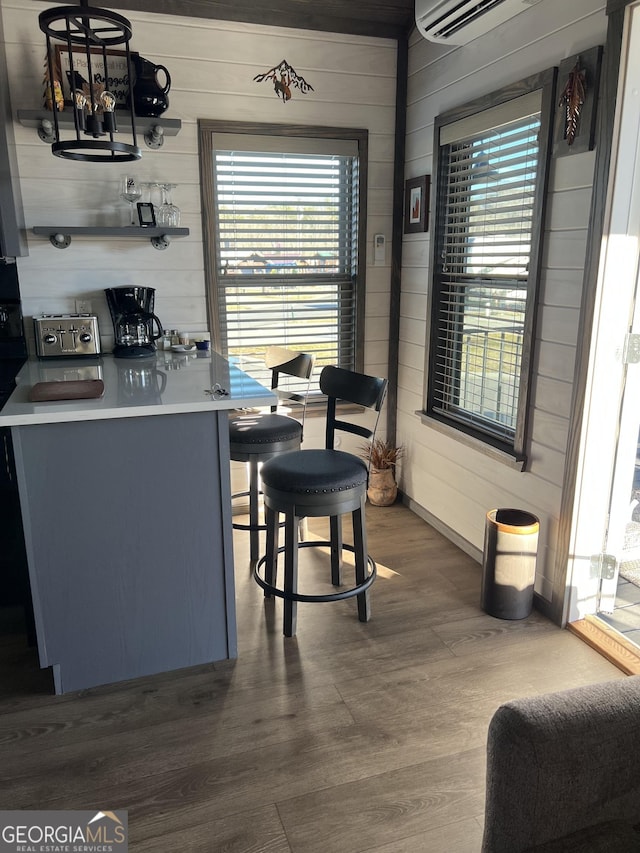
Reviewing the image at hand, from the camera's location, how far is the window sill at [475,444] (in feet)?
9.24

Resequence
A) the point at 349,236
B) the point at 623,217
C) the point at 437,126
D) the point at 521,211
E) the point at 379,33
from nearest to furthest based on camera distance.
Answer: the point at 623,217 < the point at 521,211 < the point at 437,126 < the point at 379,33 < the point at 349,236

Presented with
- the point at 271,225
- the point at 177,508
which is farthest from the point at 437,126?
the point at 177,508

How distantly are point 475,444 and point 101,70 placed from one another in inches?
98.8

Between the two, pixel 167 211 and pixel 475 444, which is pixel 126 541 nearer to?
pixel 475 444

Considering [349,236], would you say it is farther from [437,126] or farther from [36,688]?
[36,688]

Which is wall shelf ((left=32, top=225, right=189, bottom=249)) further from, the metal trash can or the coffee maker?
the metal trash can

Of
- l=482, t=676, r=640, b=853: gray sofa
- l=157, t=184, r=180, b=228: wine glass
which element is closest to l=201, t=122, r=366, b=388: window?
l=157, t=184, r=180, b=228: wine glass

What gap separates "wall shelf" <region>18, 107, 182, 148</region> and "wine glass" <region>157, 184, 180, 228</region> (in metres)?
0.22

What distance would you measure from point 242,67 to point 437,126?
3.51 ft

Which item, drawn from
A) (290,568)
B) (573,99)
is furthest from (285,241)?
(290,568)

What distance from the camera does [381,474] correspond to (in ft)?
12.9

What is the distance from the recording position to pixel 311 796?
71.6 inches

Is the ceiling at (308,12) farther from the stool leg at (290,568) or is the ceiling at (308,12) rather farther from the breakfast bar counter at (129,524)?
the stool leg at (290,568)

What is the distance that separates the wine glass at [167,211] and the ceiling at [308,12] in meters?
0.84
